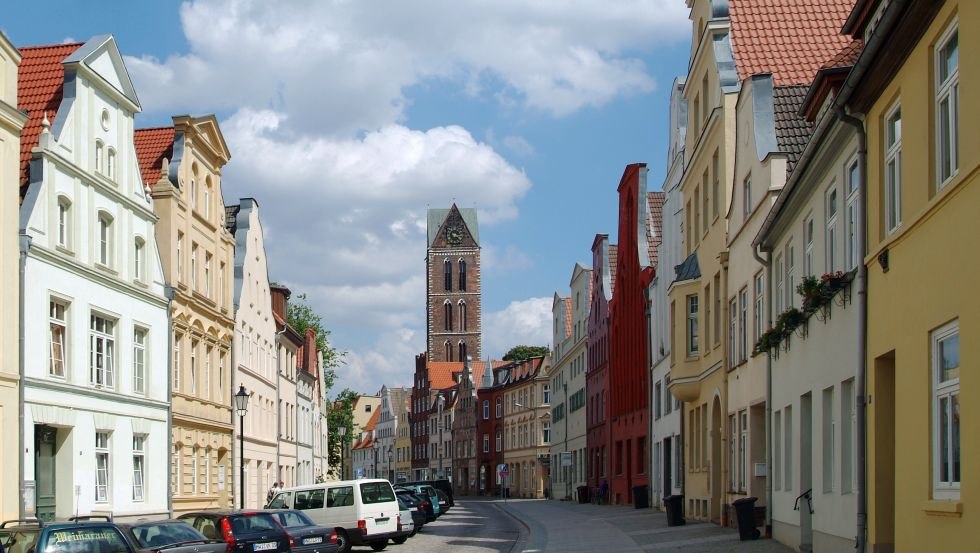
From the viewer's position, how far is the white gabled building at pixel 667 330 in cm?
4162

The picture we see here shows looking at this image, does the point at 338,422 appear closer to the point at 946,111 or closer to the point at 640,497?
the point at 640,497

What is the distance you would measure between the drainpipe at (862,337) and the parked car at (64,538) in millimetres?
8913

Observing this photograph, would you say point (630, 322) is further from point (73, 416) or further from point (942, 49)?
point (942, 49)

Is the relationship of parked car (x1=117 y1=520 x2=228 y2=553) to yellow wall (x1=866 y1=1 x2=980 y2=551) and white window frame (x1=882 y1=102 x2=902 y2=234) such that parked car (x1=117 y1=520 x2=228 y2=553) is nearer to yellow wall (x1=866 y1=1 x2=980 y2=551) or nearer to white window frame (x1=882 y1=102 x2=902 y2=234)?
yellow wall (x1=866 y1=1 x2=980 y2=551)

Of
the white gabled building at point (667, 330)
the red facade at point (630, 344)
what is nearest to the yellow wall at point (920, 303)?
the white gabled building at point (667, 330)

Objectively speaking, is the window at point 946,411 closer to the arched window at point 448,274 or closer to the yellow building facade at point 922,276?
the yellow building facade at point 922,276

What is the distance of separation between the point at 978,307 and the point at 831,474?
9.00 metres

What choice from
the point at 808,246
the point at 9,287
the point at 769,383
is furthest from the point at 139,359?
the point at 808,246

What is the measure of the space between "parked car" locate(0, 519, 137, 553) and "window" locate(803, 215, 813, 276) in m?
11.1

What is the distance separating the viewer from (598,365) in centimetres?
6938

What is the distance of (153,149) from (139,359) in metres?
8.60

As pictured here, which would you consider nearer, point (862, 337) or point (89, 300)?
point (862, 337)

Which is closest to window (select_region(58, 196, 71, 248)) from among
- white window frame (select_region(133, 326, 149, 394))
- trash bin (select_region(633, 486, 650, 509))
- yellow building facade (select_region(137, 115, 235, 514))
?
white window frame (select_region(133, 326, 149, 394))

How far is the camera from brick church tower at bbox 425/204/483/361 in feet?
496
